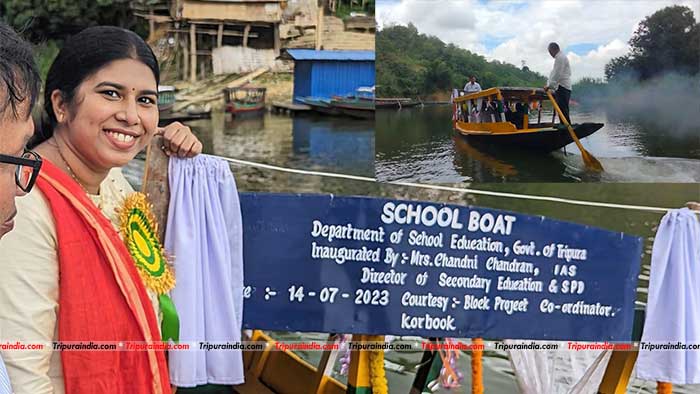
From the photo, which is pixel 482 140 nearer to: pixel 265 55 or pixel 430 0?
pixel 430 0

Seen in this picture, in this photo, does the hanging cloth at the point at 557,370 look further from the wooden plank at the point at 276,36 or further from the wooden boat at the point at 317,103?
the wooden plank at the point at 276,36

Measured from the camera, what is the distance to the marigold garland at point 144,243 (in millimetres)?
1854

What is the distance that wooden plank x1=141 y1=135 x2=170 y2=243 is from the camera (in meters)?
2.27

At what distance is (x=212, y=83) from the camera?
330cm

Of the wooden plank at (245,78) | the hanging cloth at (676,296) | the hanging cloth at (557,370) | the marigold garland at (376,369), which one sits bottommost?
the hanging cloth at (557,370)

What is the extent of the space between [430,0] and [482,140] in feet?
2.22

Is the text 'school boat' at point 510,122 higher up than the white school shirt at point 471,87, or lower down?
lower down

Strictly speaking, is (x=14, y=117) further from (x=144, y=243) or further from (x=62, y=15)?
(x=62, y=15)

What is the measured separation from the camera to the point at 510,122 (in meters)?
3.45

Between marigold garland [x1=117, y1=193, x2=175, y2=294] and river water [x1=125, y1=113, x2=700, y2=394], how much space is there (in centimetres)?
127

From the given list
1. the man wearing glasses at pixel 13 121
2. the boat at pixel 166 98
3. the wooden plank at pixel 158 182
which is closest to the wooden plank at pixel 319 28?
the boat at pixel 166 98

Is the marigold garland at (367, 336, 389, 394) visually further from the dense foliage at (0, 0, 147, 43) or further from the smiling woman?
the dense foliage at (0, 0, 147, 43)

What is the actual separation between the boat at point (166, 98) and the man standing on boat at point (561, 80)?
1699 mm

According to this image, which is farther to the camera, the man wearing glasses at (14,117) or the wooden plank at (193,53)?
the wooden plank at (193,53)
